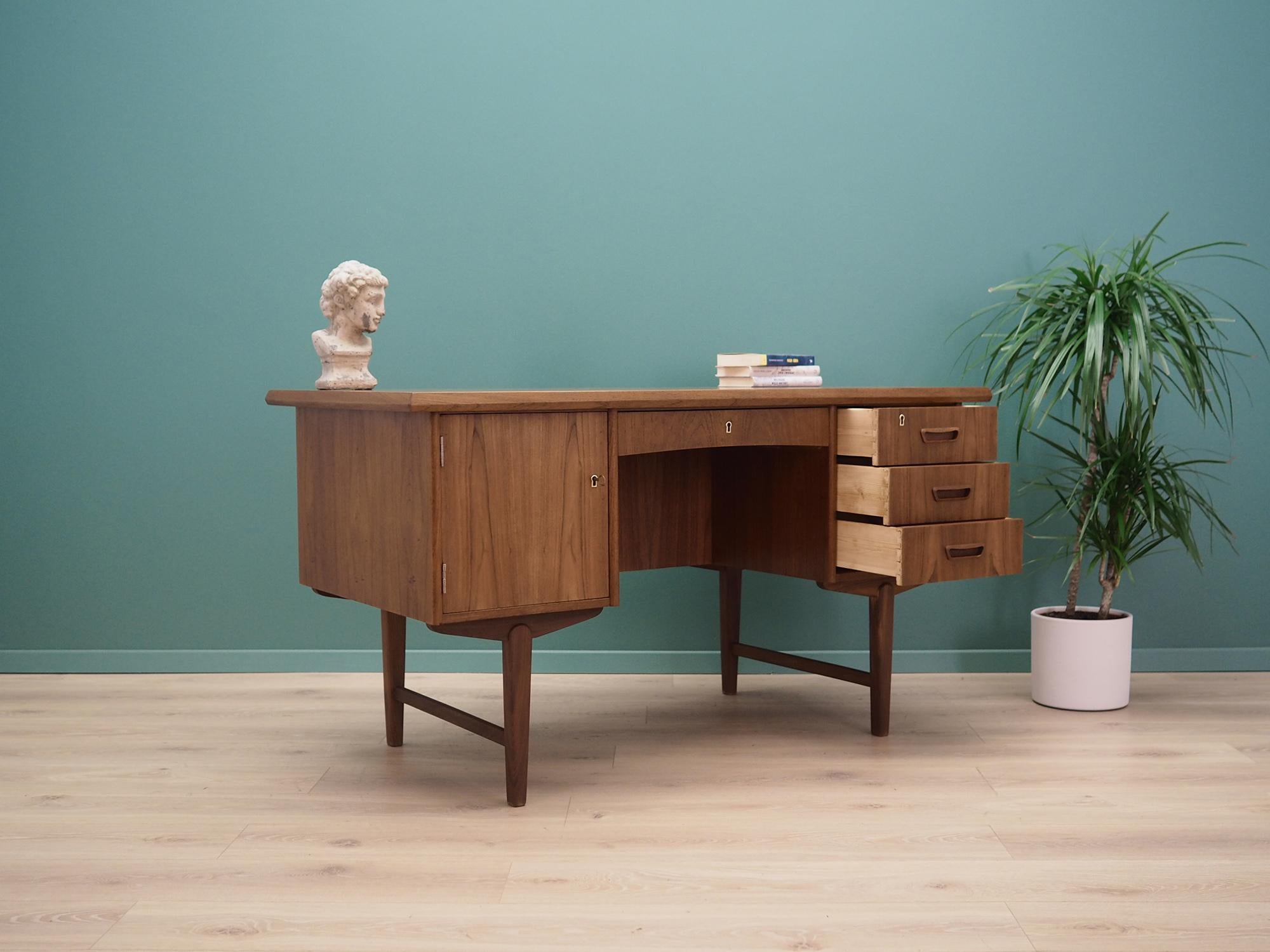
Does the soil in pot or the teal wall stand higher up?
the teal wall

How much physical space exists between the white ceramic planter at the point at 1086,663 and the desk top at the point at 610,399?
0.64 metres

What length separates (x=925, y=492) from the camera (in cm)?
233

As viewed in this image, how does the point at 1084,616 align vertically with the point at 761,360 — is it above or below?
below

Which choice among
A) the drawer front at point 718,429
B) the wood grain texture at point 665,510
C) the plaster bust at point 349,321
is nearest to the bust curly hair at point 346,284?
the plaster bust at point 349,321

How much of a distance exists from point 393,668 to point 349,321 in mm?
724

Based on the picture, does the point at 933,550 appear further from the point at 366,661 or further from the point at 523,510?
the point at 366,661

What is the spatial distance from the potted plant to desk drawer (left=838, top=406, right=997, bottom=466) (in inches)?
7.4

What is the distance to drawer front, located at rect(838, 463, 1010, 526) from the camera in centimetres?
229

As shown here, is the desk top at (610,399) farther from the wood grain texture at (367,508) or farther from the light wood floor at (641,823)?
the light wood floor at (641,823)

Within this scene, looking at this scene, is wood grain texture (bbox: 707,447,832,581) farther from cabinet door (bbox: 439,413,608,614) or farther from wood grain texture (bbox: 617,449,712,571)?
cabinet door (bbox: 439,413,608,614)

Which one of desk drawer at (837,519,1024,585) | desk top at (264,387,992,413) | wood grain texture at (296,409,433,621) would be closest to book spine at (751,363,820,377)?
desk top at (264,387,992,413)

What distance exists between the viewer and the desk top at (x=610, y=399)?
1943mm

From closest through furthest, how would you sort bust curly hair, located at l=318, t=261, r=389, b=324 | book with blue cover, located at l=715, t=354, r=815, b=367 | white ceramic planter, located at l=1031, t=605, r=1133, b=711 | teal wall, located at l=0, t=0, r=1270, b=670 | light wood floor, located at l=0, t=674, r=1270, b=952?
light wood floor, located at l=0, t=674, r=1270, b=952 → bust curly hair, located at l=318, t=261, r=389, b=324 → book with blue cover, located at l=715, t=354, r=815, b=367 → white ceramic planter, located at l=1031, t=605, r=1133, b=711 → teal wall, located at l=0, t=0, r=1270, b=670

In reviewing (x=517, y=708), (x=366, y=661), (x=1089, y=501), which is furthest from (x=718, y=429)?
(x=366, y=661)
